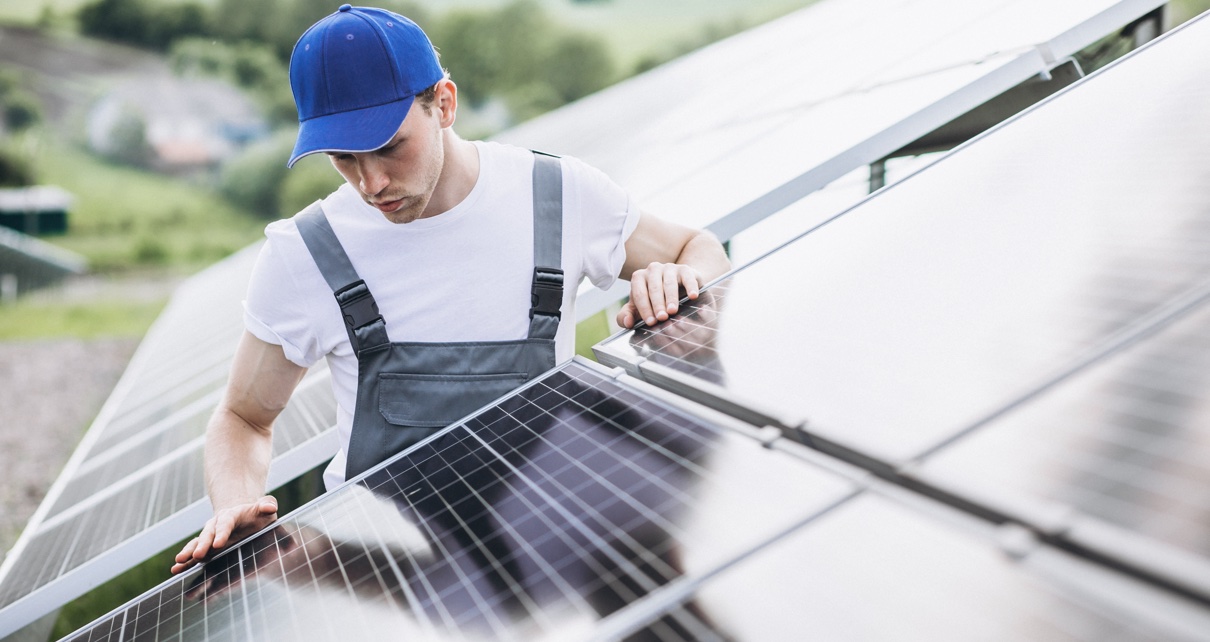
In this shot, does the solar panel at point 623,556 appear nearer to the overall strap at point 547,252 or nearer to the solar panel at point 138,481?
the overall strap at point 547,252

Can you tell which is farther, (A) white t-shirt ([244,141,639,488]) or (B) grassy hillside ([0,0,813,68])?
(B) grassy hillside ([0,0,813,68])

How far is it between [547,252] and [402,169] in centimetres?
47

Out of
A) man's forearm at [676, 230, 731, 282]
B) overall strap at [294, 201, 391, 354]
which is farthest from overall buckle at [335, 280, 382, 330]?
man's forearm at [676, 230, 731, 282]

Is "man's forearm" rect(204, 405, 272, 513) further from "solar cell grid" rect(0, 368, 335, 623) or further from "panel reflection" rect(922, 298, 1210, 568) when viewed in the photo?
"panel reflection" rect(922, 298, 1210, 568)

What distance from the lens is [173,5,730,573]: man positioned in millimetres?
2143

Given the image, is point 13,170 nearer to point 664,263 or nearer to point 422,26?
point 422,26

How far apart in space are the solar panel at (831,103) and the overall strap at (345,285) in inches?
48.0

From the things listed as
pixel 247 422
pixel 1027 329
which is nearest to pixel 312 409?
pixel 247 422

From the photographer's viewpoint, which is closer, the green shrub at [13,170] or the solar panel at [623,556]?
the solar panel at [623,556]

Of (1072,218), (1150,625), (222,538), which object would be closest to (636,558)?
(1150,625)

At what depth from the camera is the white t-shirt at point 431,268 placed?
2.28 metres

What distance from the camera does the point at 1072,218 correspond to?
1479 millimetres

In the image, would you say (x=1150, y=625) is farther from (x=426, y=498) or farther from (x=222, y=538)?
(x=222, y=538)

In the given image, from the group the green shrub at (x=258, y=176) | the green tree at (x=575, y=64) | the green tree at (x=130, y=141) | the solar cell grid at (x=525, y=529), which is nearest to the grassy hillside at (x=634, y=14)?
the green tree at (x=575, y=64)
